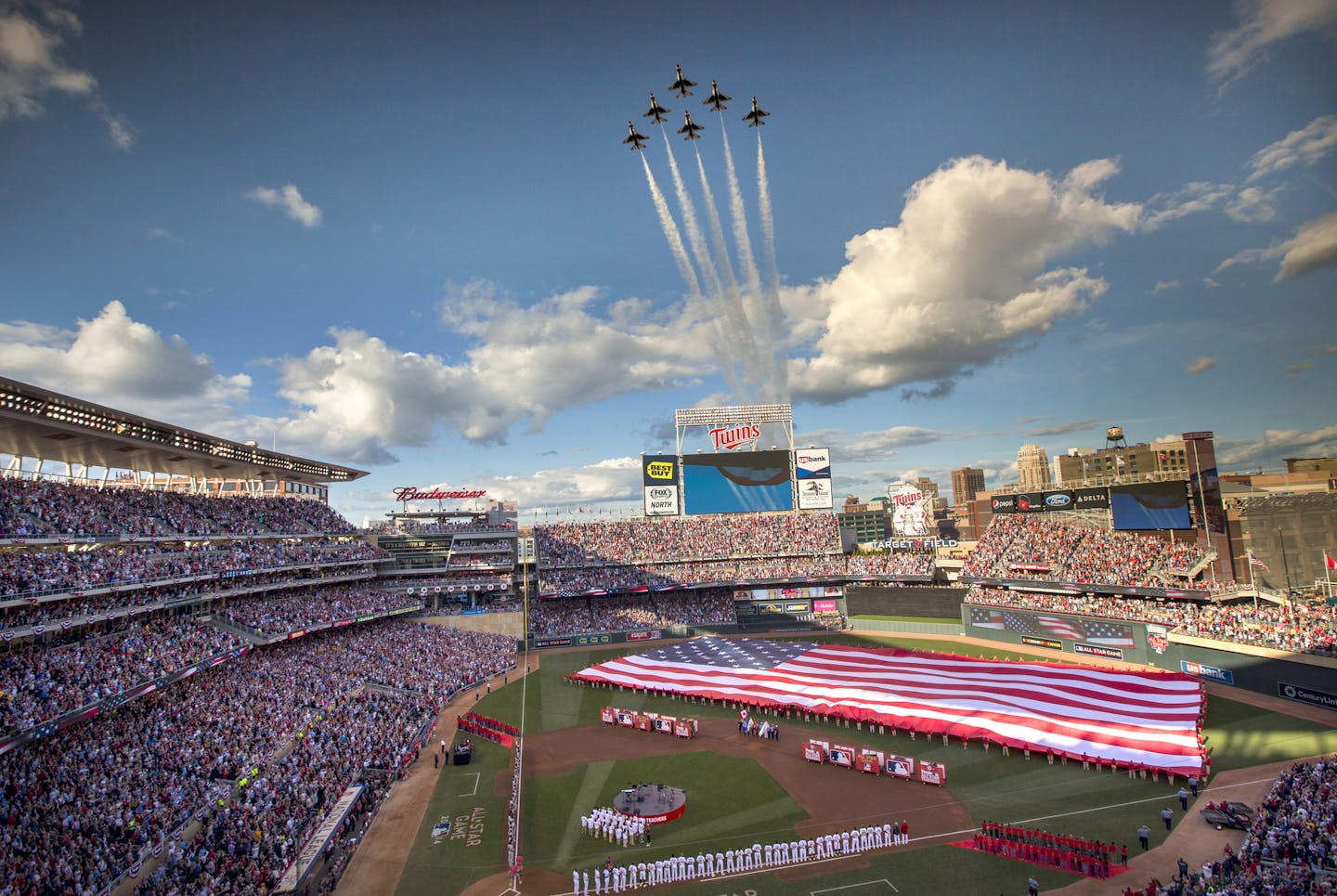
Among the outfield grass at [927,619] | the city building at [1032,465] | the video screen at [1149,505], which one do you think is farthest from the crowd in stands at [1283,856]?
the city building at [1032,465]

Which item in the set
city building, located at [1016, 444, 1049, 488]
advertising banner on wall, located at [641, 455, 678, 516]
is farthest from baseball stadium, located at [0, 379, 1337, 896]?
city building, located at [1016, 444, 1049, 488]

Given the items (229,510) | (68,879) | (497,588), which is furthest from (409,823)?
(497,588)

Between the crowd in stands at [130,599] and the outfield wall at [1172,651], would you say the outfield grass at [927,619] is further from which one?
→ the crowd in stands at [130,599]

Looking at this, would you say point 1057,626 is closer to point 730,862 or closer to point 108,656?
point 730,862

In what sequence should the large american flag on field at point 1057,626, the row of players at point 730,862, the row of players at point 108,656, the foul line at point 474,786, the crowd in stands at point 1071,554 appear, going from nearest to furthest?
the row of players at point 730,862
the row of players at point 108,656
the foul line at point 474,786
the large american flag on field at point 1057,626
the crowd in stands at point 1071,554

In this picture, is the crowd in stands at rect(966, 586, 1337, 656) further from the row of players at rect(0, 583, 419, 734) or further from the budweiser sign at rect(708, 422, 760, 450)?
the row of players at rect(0, 583, 419, 734)

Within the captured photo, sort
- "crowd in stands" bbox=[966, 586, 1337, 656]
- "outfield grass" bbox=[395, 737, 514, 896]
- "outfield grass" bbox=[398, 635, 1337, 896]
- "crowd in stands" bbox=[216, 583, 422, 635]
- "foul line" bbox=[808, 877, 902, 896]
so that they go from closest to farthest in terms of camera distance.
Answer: "foul line" bbox=[808, 877, 902, 896] → "outfield grass" bbox=[398, 635, 1337, 896] → "outfield grass" bbox=[395, 737, 514, 896] → "crowd in stands" bbox=[966, 586, 1337, 656] → "crowd in stands" bbox=[216, 583, 422, 635]

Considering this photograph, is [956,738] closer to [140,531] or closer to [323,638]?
[323,638]
